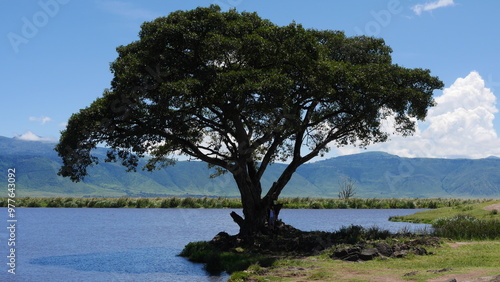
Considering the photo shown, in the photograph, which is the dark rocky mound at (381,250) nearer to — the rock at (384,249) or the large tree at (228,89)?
the rock at (384,249)

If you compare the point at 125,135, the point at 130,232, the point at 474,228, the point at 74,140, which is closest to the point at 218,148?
the point at 125,135

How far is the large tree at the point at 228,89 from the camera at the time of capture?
3073 centimetres

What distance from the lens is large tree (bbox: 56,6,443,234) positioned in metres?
30.7

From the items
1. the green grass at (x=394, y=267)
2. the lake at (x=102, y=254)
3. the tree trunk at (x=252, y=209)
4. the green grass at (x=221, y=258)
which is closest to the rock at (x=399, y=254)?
the green grass at (x=394, y=267)

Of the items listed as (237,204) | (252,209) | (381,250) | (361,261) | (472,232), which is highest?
(252,209)

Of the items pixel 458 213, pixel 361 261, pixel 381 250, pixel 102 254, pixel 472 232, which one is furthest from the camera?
pixel 458 213

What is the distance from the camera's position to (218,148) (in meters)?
39.3

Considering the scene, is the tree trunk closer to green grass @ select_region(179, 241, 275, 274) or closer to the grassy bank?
green grass @ select_region(179, 241, 275, 274)

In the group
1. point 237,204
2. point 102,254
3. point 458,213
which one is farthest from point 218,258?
point 237,204

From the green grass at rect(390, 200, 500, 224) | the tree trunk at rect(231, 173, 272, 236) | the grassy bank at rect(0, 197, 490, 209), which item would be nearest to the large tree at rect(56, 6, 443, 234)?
the tree trunk at rect(231, 173, 272, 236)

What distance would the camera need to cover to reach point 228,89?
2988cm

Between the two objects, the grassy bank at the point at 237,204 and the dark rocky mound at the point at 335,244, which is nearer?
the dark rocky mound at the point at 335,244

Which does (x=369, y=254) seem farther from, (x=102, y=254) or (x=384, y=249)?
(x=102, y=254)

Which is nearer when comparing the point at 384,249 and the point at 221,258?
the point at 384,249
